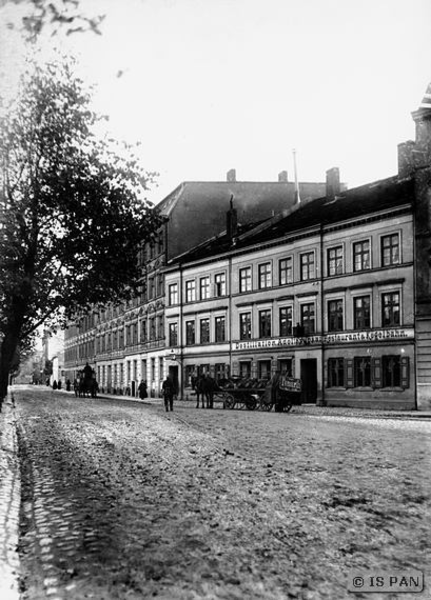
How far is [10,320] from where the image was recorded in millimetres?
15438

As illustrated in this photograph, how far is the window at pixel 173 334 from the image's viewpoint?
4977cm

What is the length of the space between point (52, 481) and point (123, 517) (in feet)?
9.18

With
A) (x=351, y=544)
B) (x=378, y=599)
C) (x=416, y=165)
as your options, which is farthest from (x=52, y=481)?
(x=416, y=165)

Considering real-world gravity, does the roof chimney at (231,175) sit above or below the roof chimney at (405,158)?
above

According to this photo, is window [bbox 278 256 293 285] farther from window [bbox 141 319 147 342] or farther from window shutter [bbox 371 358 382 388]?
window [bbox 141 319 147 342]

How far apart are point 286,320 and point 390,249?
8.79 m

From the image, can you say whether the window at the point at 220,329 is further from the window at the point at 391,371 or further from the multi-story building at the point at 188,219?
the window at the point at 391,371

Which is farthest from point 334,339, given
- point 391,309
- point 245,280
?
point 245,280

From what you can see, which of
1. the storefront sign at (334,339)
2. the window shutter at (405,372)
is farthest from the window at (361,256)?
the window shutter at (405,372)

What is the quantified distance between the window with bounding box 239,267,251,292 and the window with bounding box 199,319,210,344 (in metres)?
4.41

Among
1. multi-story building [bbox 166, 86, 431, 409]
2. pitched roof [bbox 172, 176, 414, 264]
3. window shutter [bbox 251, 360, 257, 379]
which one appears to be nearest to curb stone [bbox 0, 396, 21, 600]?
multi-story building [bbox 166, 86, 431, 409]

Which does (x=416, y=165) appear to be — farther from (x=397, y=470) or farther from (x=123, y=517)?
(x=123, y=517)

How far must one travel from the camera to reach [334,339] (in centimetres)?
3556

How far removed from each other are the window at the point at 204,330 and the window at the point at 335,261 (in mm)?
12531
